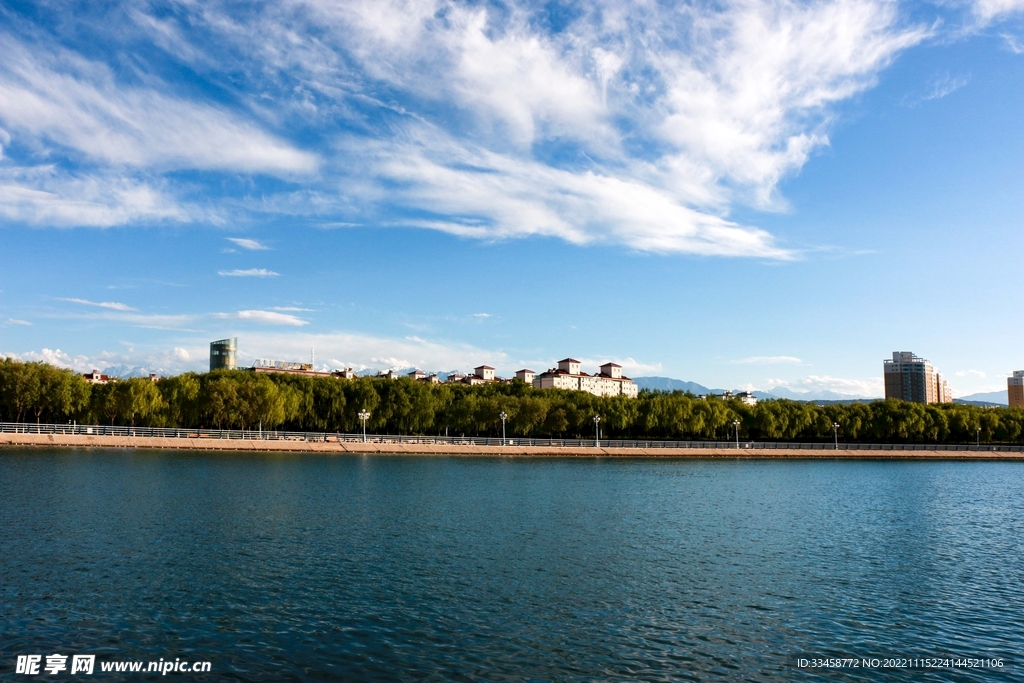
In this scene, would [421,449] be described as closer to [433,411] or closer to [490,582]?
[433,411]

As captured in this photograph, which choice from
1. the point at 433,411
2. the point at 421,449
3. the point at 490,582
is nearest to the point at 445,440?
the point at 421,449

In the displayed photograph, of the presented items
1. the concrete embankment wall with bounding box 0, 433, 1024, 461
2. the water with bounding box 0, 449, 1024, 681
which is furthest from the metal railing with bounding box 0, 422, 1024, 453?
the water with bounding box 0, 449, 1024, 681

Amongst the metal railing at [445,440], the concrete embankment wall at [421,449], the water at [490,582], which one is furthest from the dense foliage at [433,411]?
the water at [490,582]

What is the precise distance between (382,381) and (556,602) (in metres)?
87.2

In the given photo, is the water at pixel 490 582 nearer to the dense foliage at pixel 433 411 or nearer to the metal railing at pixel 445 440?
the metal railing at pixel 445 440

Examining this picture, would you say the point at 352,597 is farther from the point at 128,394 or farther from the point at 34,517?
the point at 128,394

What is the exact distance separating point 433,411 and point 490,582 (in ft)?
258

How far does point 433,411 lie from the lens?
328ft

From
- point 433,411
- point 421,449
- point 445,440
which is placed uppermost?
point 433,411

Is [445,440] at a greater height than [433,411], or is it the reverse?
[433,411]

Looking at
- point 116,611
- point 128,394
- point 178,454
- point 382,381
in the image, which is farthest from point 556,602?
point 382,381

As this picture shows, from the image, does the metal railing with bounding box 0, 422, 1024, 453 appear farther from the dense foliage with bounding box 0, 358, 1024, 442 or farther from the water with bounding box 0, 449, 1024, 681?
the water with bounding box 0, 449, 1024, 681

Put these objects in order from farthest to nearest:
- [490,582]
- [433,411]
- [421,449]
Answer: [433,411] → [421,449] → [490,582]

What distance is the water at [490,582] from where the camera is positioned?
15.7m
